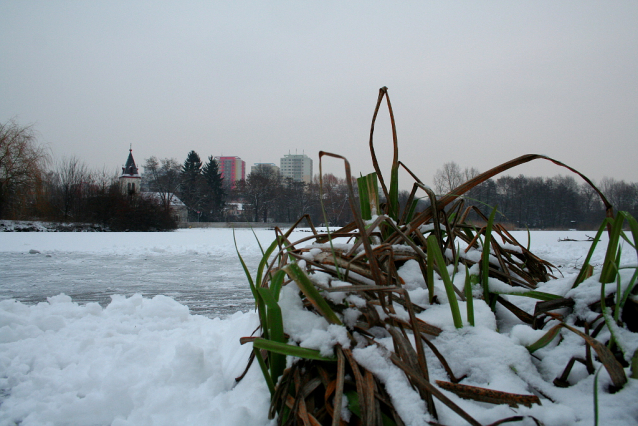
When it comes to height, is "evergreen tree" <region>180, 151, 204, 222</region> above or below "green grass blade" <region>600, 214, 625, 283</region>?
above

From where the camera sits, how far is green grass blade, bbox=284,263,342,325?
667 mm

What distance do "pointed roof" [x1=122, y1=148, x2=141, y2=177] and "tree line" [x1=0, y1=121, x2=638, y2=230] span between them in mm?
4548

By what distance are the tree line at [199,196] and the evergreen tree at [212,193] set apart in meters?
0.15

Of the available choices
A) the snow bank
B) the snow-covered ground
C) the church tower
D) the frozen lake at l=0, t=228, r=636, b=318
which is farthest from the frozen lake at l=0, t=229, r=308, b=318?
the church tower

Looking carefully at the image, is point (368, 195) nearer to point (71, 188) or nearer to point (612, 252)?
point (612, 252)

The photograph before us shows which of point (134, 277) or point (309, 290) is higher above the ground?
point (309, 290)

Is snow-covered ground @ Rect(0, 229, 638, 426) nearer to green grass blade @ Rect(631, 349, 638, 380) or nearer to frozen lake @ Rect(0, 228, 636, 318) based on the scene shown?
green grass blade @ Rect(631, 349, 638, 380)

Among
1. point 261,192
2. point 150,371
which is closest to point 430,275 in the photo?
point 150,371

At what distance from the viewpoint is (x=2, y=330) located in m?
1.78

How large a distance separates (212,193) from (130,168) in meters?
→ 18.5

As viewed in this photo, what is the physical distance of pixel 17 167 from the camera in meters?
24.3

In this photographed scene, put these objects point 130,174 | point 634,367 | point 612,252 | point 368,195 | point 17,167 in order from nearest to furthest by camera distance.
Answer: point 634,367, point 612,252, point 368,195, point 17,167, point 130,174

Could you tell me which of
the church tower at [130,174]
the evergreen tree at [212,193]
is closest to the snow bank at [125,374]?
the evergreen tree at [212,193]

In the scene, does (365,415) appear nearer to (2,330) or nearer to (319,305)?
(319,305)
